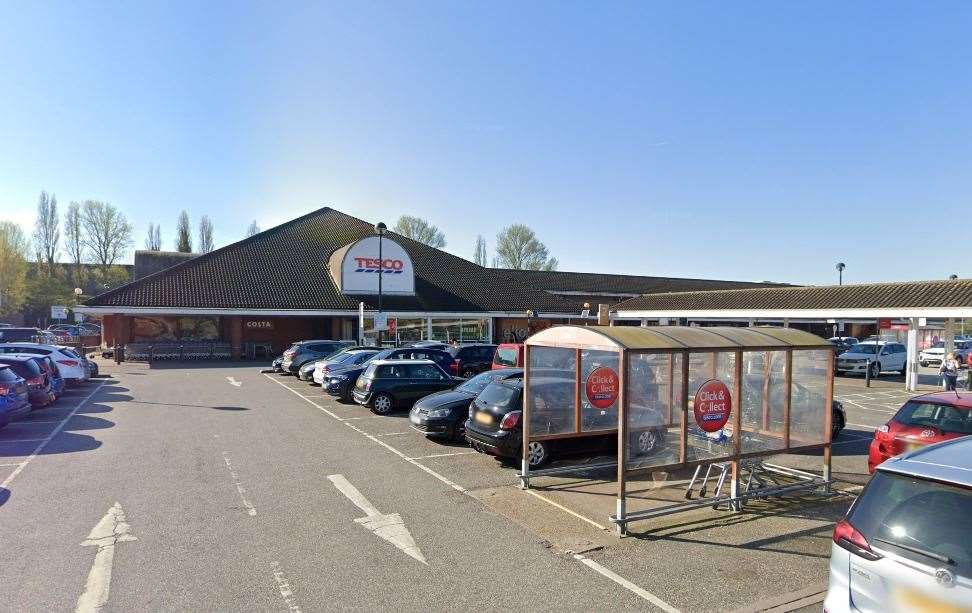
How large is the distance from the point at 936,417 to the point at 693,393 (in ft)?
11.2

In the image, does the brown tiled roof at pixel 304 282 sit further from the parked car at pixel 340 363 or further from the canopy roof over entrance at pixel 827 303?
the parked car at pixel 340 363

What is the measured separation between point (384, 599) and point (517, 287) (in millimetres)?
39336

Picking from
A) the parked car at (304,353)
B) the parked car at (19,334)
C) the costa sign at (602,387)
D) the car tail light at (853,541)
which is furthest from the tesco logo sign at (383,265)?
the car tail light at (853,541)

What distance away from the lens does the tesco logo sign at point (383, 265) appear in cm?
3709

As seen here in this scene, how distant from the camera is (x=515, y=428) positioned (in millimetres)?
9773

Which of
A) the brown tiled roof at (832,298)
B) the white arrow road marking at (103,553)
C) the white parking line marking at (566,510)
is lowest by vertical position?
the white parking line marking at (566,510)

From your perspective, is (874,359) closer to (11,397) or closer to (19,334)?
(11,397)

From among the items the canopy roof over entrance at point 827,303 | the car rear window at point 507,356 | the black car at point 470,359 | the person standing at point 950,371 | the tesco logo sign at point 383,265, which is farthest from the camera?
the tesco logo sign at point 383,265

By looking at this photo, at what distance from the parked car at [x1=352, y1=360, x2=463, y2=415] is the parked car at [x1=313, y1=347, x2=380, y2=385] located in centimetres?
260

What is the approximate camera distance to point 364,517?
7363 mm

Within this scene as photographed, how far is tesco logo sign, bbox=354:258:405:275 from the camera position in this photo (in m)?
37.1

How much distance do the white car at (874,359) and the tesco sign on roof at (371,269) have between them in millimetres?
23903

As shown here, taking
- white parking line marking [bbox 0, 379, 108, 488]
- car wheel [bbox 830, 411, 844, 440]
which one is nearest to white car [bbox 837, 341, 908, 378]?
car wheel [bbox 830, 411, 844, 440]

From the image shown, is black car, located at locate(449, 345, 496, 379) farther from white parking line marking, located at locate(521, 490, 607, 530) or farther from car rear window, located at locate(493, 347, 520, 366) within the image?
white parking line marking, located at locate(521, 490, 607, 530)
